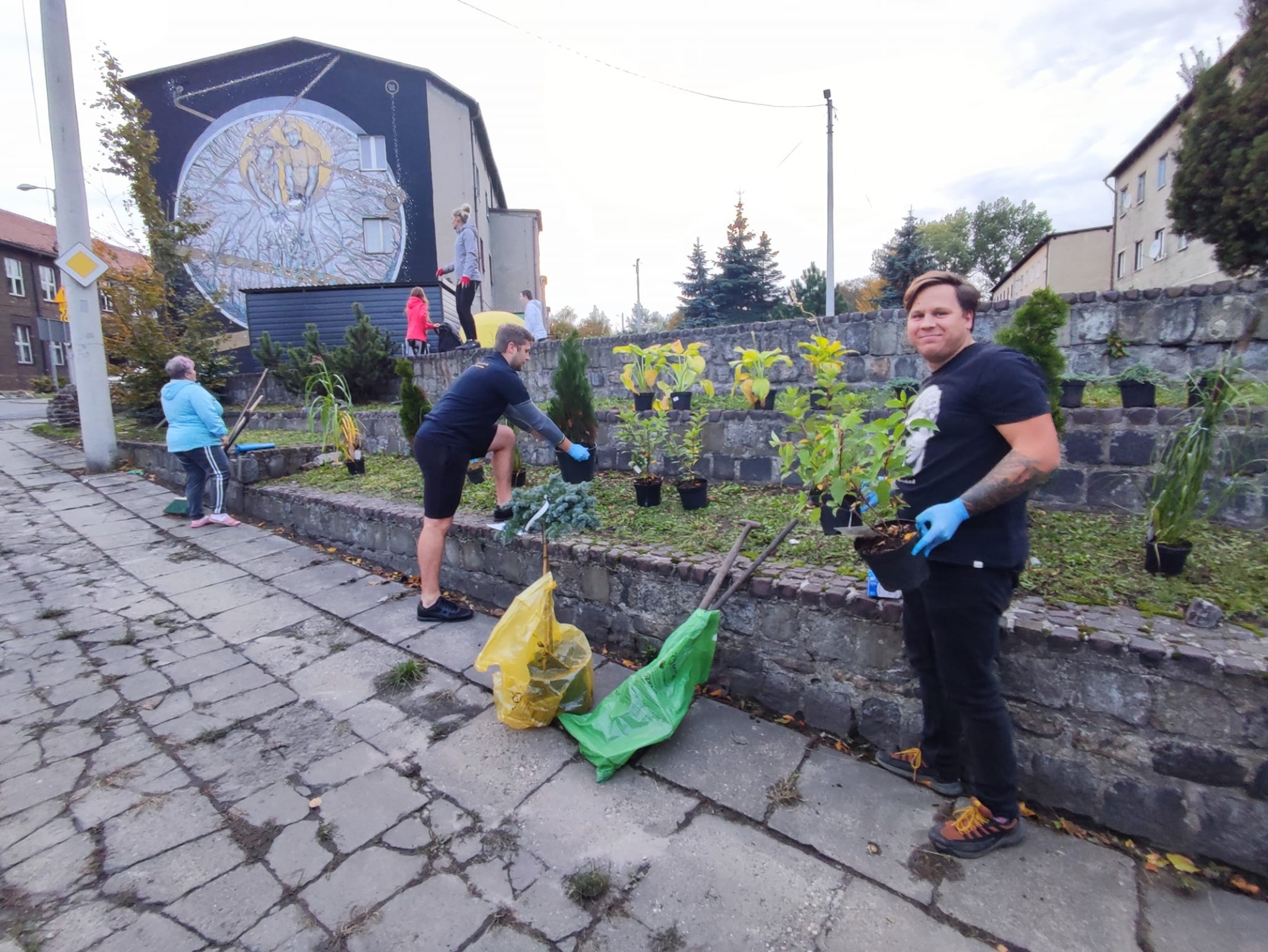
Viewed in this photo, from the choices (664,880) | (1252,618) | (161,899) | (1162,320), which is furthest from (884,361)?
(161,899)

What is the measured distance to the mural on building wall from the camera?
17.1 meters

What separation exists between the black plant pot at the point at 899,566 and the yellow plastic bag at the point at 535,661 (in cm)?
131

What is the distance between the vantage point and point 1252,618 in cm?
208

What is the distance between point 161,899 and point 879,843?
89.0 inches

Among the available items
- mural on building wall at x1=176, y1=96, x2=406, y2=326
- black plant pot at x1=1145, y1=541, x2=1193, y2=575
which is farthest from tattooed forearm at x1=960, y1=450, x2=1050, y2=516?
mural on building wall at x1=176, y1=96, x2=406, y2=326

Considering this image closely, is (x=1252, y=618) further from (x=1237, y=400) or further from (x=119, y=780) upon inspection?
(x=119, y=780)

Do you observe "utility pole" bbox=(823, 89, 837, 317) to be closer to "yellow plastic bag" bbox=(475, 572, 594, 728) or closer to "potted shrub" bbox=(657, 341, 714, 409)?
"potted shrub" bbox=(657, 341, 714, 409)

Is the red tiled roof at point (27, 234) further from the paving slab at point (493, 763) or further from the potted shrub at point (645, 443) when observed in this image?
the paving slab at point (493, 763)

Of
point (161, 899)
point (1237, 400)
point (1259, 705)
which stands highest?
point (1237, 400)

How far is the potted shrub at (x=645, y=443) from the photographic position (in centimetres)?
413

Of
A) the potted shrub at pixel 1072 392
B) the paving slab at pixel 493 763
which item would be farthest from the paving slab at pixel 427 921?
the potted shrub at pixel 1072 392

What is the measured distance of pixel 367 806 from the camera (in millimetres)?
2119

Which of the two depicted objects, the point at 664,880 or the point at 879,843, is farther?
the point at 879,843

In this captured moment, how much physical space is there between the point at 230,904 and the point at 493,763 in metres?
0.90
